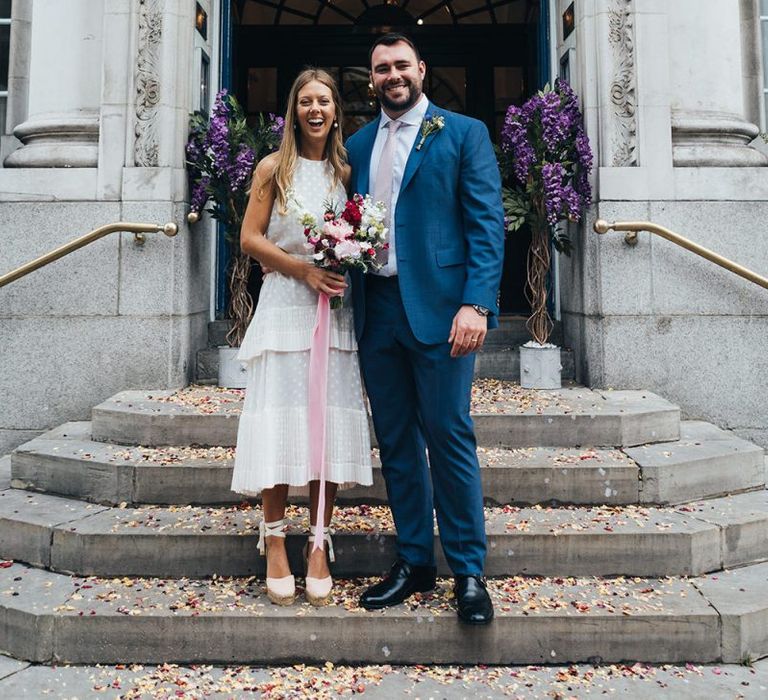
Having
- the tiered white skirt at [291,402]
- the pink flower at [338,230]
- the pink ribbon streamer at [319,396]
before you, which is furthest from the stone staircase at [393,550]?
the pink flower at [338,230]

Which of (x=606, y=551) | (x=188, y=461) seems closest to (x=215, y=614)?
(x=188, y=461)

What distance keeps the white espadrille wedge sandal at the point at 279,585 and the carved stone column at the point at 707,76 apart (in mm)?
4748

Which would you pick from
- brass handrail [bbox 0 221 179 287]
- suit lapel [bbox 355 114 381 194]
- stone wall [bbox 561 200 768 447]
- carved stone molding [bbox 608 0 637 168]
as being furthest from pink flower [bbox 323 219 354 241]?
carved stone molding [bbox 608 0 637 168]

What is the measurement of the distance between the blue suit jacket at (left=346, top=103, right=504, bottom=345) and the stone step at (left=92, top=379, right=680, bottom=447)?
159 cm

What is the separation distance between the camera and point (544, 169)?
5234 mm

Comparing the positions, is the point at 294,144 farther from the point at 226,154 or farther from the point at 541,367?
the point at 541,367

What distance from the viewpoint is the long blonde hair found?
10.2 ft

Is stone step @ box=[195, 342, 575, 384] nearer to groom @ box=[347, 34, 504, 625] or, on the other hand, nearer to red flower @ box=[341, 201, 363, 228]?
groom @ box=[347, 34, 504, 625]

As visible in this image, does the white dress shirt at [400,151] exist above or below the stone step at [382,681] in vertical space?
above

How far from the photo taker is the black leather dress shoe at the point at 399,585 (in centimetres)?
311

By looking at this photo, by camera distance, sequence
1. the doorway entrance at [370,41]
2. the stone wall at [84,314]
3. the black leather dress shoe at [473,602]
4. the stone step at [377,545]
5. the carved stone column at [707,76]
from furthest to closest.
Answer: the doorway entrance at [370,41] < the carved stone column at [707,76] < the stone wall at [84,314] < the stone step at [377,545] < the black leather dress shoe at [473,602]

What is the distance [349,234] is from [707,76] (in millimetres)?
4664

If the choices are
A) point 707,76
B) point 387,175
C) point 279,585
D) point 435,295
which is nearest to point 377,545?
point 279,585

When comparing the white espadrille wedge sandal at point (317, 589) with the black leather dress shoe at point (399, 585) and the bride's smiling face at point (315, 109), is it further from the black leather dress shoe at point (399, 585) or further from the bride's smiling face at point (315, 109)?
the bride's smiling face at point (315, 109)
